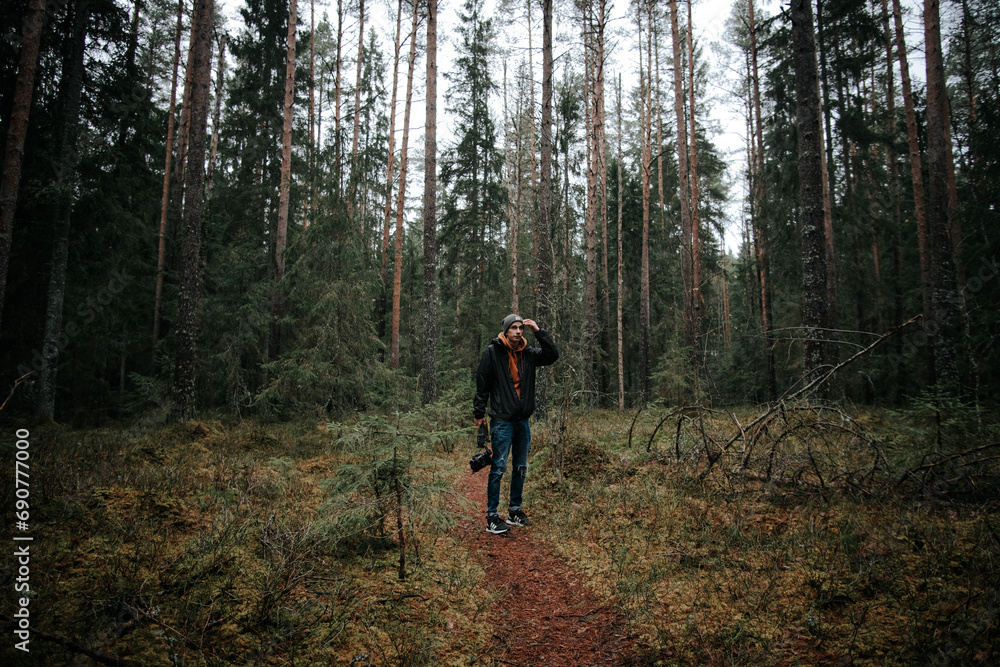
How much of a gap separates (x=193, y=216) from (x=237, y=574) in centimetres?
972

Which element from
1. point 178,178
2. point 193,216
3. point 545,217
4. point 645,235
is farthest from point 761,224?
point 178,178

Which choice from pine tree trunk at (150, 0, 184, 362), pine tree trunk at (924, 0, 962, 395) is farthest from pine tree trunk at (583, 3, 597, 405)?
pine tree trunk at (150, 0, 184, 362)

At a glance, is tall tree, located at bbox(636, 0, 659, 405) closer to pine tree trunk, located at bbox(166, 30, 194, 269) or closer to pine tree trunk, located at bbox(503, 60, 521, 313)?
pine tree trunk, located at bbox(503, 60, 521, 313)

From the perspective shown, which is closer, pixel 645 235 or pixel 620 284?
pixel 645 235

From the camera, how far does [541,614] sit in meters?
3.36

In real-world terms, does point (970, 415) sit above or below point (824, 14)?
below

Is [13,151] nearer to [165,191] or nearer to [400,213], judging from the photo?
[400,213]

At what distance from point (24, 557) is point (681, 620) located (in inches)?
175

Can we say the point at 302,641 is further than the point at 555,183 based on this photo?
No

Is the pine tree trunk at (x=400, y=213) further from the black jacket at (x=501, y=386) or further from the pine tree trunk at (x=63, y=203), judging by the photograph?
the black jacket at (x=501, y=386)

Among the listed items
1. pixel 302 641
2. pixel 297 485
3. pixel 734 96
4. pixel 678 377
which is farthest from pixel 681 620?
pixel 734 96

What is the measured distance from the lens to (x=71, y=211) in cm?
1165

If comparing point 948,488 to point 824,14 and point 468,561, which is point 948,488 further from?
point 824,14

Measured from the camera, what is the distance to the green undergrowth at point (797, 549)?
2.51 m
